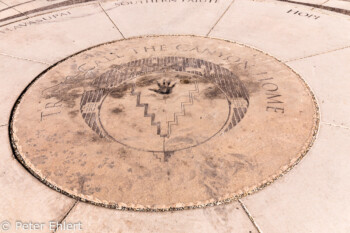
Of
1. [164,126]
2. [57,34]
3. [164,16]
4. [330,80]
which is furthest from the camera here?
[164,16]

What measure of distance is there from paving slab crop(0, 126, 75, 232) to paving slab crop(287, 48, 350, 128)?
2.78 m

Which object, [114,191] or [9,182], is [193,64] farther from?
[9,182]

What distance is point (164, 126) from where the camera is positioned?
133 inches

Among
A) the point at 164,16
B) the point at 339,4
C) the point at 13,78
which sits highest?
the point at 339,4

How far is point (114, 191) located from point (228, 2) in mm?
4657

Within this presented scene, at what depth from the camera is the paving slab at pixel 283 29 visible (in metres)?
4.68

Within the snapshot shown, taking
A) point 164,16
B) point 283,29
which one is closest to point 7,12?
point 164,16

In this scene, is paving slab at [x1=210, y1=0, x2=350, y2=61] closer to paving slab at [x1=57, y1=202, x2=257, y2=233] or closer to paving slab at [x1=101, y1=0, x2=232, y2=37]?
paving slab at [x1=101, y1=0, x2=232, y2=37]

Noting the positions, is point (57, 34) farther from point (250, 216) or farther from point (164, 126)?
point (250, 216)

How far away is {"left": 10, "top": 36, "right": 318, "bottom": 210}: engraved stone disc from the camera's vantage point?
2797mm

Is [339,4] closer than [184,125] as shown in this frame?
No

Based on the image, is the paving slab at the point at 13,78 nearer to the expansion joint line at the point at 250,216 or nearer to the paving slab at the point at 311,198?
the expansion joint line at the point at 250,216

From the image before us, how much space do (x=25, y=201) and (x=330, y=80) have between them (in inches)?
143

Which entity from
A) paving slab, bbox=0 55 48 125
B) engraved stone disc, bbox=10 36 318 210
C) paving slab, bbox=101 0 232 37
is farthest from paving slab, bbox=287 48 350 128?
paving slab, bbox=0 55 48 125
